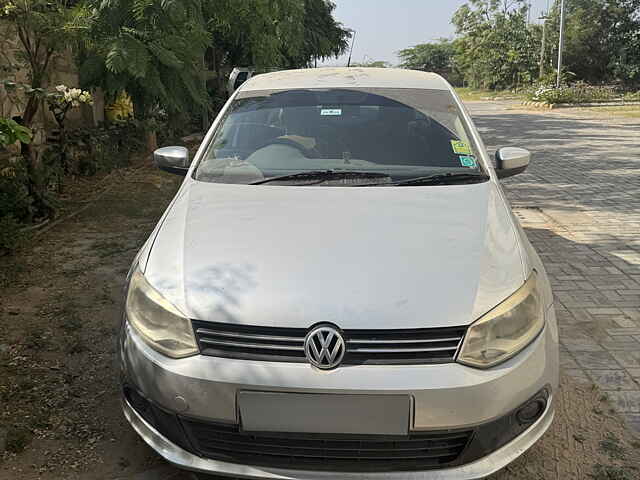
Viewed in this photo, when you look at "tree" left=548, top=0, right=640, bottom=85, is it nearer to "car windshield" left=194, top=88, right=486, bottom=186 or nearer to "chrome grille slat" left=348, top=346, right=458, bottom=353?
"car windshield" left=194, top=88, right=486, bottom=186

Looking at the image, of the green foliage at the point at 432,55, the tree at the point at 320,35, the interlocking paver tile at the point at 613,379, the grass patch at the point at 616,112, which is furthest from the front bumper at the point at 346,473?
the green foliage at the point at 432,55

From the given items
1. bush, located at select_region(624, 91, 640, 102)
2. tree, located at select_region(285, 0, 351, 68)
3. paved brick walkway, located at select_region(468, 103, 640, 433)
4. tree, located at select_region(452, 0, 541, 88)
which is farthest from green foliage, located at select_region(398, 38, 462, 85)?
paved brick walkway, located at select_region(468, 103, 640, 433)

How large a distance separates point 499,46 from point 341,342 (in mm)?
48805

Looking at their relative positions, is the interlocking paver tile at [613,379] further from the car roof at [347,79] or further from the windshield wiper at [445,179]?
the car roof at [347,79]

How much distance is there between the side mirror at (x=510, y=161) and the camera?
365 cm

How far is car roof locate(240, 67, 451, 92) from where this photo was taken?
12.8ft

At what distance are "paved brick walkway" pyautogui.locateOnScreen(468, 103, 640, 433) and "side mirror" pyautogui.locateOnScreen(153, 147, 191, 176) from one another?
97.0 inches

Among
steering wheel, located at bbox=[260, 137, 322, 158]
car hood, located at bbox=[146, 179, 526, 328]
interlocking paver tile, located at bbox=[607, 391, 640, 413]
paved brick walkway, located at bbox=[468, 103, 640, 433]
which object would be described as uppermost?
steering wheel, located at bbox=[260, 137, 322, 158]

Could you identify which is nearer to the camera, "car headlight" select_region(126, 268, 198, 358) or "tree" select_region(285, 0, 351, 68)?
"car headlight" select_region(126, 268, 198, 358)

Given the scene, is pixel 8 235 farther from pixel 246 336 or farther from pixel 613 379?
pixel 613 379

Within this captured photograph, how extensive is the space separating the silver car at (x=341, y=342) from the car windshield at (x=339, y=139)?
1.50ft

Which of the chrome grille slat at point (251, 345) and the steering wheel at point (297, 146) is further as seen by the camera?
the steering wheel at point (297, 146)

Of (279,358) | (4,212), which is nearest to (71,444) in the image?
(279,358)

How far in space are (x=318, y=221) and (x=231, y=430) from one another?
3.11 ft
